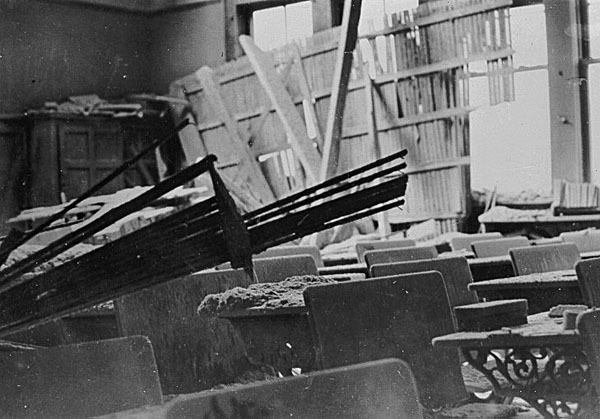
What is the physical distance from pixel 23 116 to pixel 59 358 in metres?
1.21

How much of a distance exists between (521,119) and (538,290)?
0.91 metres

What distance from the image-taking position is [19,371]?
4.85 ft

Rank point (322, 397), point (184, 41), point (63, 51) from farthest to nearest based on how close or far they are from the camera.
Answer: point (184, 41) < point (63, 51) < point (322, 397)

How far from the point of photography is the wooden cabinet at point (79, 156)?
8.57 ft

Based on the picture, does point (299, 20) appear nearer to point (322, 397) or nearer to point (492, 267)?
point (492, 267)

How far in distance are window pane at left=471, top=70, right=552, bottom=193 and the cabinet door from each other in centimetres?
137

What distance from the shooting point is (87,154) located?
265 centimetres

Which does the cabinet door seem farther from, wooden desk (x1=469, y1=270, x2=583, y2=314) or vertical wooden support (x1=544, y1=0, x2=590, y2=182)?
vertical wooden support (x1=544, y1=0, x2=590, y2=182)

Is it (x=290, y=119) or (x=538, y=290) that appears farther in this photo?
(x=290, y=119)

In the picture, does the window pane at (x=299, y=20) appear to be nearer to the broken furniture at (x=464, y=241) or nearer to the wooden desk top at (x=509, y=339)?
the broken furniture at (x=464, y=241)

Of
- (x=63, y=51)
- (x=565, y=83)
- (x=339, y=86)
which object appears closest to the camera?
(x=63, y=51)

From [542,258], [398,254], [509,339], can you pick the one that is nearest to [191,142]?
[398,254]

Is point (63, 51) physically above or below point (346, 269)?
above

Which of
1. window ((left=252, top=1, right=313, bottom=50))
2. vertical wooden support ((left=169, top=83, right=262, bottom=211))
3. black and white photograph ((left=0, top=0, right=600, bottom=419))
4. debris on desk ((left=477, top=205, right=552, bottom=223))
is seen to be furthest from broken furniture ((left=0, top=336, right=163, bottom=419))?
debris on desk ((left=477, top=205, right=552, bottom=223))
